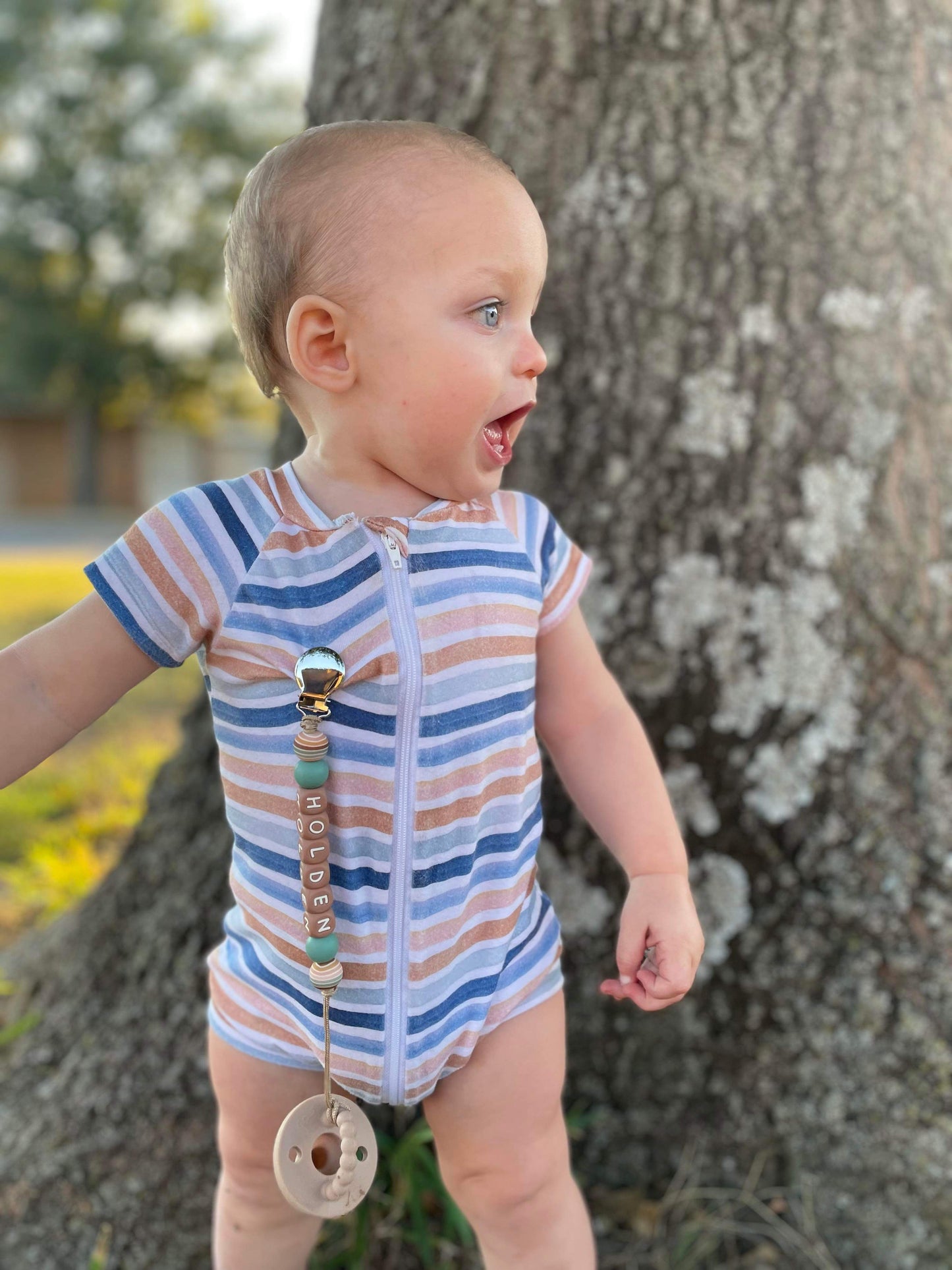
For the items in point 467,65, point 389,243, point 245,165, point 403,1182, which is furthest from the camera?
point 245,165

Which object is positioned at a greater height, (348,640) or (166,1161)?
(348,640)

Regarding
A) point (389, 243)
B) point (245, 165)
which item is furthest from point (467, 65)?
point (245, 165)

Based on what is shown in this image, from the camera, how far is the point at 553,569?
1.52 meters

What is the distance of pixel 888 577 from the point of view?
200 cm

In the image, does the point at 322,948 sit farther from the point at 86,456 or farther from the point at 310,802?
the point at 86,456

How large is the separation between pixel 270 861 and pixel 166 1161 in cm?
90

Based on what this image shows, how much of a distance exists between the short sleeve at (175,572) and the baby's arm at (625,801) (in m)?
0.44

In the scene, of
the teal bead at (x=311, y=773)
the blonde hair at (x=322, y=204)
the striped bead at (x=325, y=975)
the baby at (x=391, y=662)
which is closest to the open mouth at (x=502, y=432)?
the baby at (x=391, y=662)

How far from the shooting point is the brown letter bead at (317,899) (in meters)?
1.31

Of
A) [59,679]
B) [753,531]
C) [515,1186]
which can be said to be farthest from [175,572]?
[753,531]

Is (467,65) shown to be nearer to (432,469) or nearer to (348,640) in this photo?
(432,469)

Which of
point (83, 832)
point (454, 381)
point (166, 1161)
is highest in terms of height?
point (454, 381)

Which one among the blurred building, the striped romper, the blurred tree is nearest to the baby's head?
the striped romper

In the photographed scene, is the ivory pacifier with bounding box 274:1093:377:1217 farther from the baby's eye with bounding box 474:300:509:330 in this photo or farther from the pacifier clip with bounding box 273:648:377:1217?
the baby's eye with bounding box 474:300:509:330
